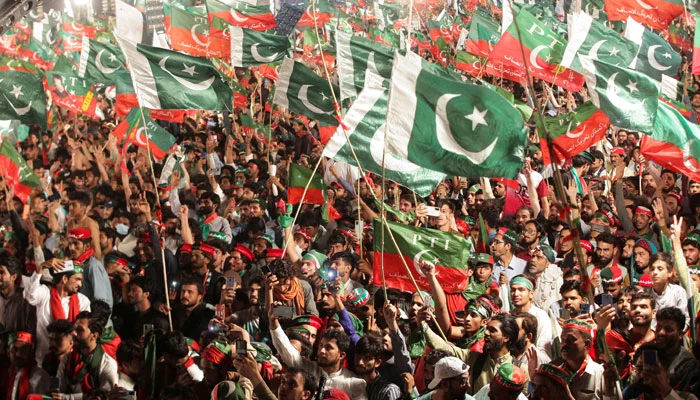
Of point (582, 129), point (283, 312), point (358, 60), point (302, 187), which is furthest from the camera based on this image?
point (302, 187)

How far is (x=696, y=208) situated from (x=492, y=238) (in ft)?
7.25

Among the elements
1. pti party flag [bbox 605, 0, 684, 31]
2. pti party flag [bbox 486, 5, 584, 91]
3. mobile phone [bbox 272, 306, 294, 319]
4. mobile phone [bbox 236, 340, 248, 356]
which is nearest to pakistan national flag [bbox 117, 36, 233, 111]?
mobile phone [bbox 272, 306, 294, 319]

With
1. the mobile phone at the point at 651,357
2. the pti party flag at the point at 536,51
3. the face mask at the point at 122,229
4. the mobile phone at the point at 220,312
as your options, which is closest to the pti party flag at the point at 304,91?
the face mask at the point at 122,229

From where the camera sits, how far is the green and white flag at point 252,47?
13375mm

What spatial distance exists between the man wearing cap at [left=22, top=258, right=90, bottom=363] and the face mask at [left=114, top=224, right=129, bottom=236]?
3.20 m

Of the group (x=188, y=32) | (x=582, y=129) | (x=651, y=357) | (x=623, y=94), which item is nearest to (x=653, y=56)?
(x=582, y=129)

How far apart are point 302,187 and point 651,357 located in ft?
22.5

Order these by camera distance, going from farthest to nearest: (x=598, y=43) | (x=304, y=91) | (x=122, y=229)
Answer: (x=598, y=43)
(x=122, y=229)
(x=304, y=91)

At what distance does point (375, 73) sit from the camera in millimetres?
9680

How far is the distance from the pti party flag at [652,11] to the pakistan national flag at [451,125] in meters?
9.58

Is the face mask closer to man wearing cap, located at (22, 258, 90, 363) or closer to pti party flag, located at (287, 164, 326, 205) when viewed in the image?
pti party flag, located at (287, 164, 326, 205)

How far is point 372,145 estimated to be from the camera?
8.01 m

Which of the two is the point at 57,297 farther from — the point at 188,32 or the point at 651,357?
the point at 188,32

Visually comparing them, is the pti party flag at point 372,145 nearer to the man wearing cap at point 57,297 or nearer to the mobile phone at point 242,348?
the mobile phone at point 242,348
